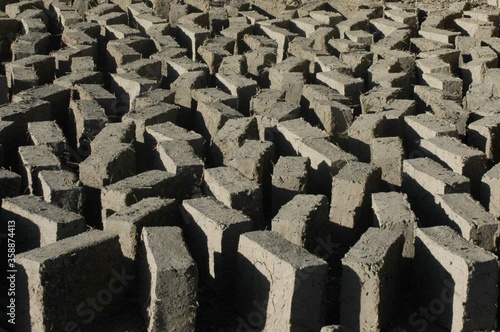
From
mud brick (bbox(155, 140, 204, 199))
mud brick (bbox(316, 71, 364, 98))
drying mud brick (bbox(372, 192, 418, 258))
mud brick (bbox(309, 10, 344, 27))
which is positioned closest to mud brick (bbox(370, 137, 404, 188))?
drying mud brick (bbox(372, 192, 418, 258))

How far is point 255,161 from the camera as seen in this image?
633 cm

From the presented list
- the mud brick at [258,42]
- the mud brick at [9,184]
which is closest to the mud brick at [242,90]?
→ the mud brick at [258,42]

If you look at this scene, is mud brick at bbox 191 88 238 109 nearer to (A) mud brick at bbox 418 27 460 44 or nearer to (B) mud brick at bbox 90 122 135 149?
(B) mud brick at bbox 90 122 135 149

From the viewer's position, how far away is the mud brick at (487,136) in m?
7.04

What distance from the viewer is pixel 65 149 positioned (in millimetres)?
6781

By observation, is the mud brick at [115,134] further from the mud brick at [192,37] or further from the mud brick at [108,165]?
the mud brick at [192,37]

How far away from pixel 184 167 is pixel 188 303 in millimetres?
1538

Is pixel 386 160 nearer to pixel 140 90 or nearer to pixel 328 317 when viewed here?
pixel 328 317

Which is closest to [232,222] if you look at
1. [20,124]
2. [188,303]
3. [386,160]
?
[188,303]

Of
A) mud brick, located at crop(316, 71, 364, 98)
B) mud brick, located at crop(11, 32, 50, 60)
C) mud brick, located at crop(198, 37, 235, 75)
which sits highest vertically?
mud brick, located at crop(316, 71, 364, 98)

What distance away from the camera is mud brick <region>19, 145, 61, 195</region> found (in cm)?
623

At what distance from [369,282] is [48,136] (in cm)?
306

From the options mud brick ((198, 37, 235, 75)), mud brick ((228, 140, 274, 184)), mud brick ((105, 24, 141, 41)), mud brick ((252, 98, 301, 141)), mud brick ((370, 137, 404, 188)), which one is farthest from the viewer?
mud brick ((105, 24, 141, 41))

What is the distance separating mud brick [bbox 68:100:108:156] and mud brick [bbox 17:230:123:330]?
6.56ft
